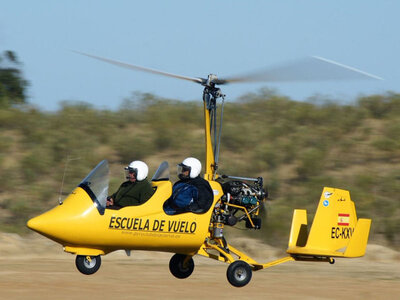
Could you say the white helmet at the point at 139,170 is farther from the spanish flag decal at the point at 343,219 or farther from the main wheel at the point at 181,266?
the spanish flag decal at the point at 343,219

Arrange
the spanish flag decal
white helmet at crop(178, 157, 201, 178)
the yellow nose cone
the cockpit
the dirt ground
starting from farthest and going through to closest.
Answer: the dirt ground → the spanish flag decal → white helmet at crop(178, 157, 201, 178) → the cockpit → the yellow nose cone

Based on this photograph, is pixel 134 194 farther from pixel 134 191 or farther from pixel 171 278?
pixel 171 278

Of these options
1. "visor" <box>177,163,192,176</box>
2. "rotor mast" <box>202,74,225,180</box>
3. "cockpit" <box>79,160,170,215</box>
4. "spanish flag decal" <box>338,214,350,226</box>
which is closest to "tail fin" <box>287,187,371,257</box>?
"spanish flag decal" <box>338,214,350,226</box>

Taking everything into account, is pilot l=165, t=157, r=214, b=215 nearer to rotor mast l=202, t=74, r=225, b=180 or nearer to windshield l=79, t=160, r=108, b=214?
rotor mast l=202, t=74, r=225, b=180

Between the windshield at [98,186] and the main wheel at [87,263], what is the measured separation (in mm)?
1155

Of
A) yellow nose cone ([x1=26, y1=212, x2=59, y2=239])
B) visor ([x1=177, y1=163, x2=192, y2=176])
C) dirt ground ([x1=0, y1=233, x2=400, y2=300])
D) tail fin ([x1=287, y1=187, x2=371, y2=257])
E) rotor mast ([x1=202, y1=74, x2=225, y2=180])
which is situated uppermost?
Result: rotor mast ([x1=202, y1=74, x2=225, y2=180])

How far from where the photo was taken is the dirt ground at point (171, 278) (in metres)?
15.7

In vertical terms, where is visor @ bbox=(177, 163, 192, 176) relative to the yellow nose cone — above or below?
above

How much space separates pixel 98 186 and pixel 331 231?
4.26m

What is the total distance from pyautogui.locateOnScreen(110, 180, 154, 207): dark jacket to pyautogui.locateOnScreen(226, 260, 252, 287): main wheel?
6.17 ft

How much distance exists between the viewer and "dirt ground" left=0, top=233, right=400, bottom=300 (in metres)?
15.7

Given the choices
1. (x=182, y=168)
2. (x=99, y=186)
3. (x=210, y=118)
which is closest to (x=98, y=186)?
(x=99, y=186)

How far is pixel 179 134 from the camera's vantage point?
28453mm

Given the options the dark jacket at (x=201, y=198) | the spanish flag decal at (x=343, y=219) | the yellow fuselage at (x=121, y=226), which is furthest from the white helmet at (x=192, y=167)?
the spanish flag decal at (x=343, y=219)
